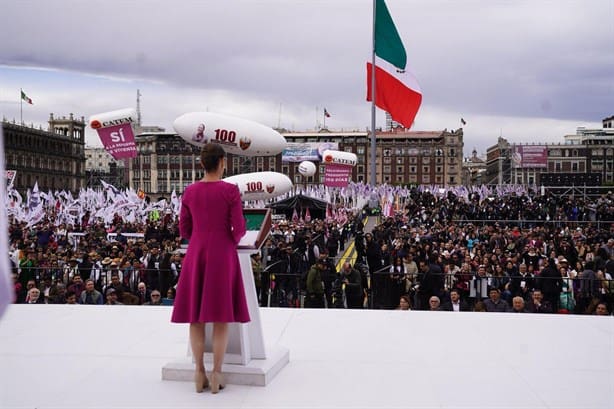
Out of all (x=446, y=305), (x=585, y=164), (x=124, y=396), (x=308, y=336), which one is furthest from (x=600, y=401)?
(x=585, y=164)

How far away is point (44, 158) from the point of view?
96.7 metres

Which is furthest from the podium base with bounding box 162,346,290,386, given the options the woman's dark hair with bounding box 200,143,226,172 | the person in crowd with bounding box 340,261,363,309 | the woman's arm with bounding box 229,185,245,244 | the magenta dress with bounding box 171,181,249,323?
the person in crowd with bounding box 340,261,363,309

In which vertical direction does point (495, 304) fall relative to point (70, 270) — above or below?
below

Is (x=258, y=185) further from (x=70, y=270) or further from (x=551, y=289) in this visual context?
(x=551, y=289)

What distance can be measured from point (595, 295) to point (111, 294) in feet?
22.3

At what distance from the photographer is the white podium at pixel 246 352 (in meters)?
4.11

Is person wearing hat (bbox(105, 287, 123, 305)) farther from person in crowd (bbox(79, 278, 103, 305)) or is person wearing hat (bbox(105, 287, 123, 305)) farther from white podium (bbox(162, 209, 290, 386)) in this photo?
white podium (bbox(162, 209, 290, 386))

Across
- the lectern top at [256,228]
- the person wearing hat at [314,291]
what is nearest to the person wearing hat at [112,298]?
the person wearing hat at [314,291]

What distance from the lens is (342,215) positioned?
2727cm

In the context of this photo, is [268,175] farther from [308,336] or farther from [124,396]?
[124,396]

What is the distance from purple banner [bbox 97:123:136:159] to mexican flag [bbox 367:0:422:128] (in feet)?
29.2

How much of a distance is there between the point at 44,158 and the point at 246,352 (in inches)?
4010

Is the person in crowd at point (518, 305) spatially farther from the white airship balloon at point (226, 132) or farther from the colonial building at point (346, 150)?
the colonial building at point (346, 150)

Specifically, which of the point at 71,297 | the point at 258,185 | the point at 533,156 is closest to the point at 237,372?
the point at 71,297
